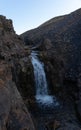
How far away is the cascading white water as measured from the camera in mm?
22562

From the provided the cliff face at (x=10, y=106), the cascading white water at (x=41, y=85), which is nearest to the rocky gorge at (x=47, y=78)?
the cliff face at (x=10, y=106)

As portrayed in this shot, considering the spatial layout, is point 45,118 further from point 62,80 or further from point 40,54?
point 40,54

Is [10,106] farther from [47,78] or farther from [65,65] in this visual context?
[65,65]

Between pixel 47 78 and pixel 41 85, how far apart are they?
0.99 metres

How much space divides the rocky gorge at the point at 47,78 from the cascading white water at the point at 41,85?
0.38 meters

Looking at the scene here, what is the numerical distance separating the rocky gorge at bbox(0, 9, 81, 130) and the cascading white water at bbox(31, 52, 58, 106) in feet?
1.26

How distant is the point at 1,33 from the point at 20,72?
3.98 metres

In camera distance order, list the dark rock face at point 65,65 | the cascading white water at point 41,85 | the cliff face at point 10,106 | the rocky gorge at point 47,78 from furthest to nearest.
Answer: the dark rock face at point 65,65 < the cascading white water at point 41,85 < the rocky gorge at point 47,78 < the cliff face at point 10,106

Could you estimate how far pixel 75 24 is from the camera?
33.1 m

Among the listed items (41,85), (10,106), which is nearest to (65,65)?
(41,85)

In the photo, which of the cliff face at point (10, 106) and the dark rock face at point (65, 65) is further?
the dark rock face at point (65, 65)

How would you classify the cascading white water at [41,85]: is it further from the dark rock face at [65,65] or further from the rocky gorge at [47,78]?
the dark rock face at [65,65]

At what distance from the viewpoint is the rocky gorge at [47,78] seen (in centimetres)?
1513

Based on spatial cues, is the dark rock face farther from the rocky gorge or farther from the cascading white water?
the cascading white water
